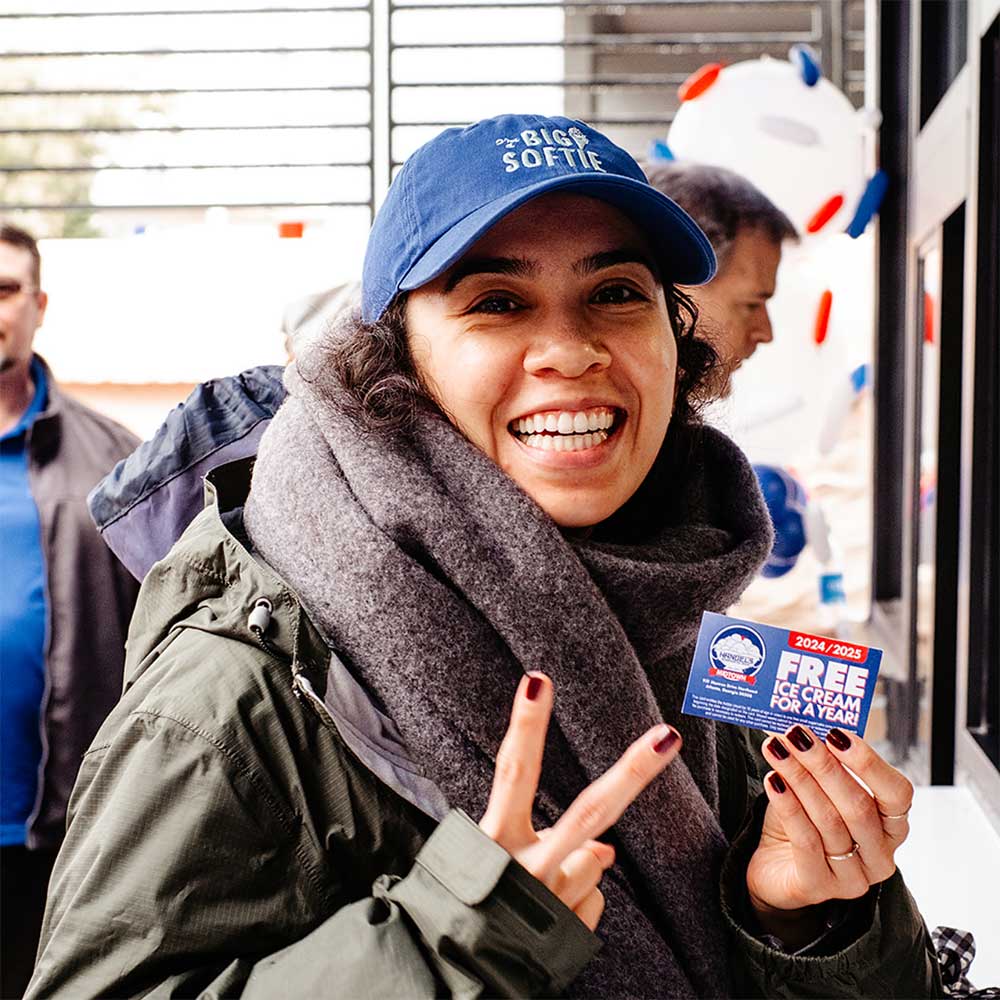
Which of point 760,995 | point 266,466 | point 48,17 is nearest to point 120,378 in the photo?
point 48,17

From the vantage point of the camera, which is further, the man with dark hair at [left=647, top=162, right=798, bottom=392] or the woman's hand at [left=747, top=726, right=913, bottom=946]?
the man with dark hair at [left=647, top=162, right=798, bottom=392]

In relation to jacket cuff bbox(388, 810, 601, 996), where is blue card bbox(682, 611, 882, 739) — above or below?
above

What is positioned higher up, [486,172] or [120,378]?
[486,172]

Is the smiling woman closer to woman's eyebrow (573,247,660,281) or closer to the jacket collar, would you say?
woman's eyebrow (573,247,660,281)

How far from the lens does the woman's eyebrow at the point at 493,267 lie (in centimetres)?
120

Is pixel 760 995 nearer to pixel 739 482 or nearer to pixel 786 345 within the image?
pixel 739 482

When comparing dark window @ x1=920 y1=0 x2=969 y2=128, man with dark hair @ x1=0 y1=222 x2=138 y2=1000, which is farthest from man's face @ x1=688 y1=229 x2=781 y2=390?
man with dark hair @ x1=0 y1=222 x2=138 y2=1000

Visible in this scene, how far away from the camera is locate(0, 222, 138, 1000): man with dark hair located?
260cm

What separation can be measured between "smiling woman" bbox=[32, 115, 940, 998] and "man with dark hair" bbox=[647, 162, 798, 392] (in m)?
1.72

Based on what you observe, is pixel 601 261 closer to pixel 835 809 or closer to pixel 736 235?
pixel 835 809

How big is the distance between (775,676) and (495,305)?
0.46 metres

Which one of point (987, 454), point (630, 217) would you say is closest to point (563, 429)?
point (630, 217)

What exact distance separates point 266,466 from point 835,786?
2.15 feet

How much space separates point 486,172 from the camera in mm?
1193
